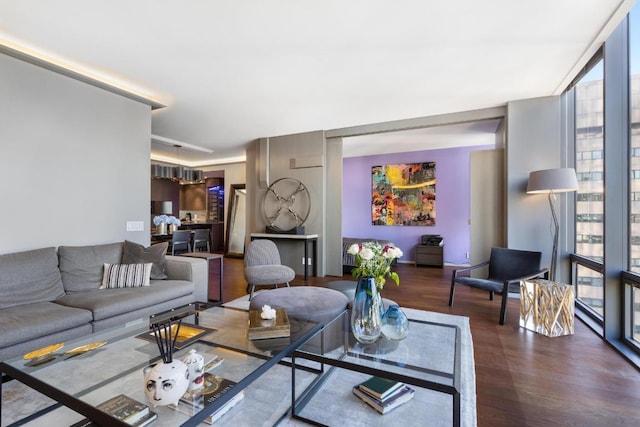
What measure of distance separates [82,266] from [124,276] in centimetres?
38

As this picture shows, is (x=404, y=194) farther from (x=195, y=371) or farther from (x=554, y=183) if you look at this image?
(x=195, y=371)

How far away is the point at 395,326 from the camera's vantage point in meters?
1.92

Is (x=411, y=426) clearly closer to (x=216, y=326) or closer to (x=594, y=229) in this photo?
(x=216, y=326)

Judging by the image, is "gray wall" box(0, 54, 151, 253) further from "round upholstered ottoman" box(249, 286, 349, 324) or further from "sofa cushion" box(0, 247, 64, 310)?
"round upholstered ottoman" box(249, 286, 349, 324)

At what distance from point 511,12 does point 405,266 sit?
203 inches

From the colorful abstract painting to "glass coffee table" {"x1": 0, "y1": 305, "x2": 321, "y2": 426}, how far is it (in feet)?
18.1

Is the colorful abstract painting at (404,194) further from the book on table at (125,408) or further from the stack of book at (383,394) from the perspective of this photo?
the book on table at (125,408)

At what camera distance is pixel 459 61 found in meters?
2.94

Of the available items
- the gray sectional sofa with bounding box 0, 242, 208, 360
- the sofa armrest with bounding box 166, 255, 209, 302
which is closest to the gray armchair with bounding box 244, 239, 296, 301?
the sofa armrest with bounding box 166, 255, 209, 302

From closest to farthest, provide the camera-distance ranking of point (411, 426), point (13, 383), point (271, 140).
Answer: point (411, 426)
point (13, 383)
point (271, 140)

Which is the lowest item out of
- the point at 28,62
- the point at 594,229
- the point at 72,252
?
the point at 72,252

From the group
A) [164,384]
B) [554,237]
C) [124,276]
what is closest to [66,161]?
[124,276]

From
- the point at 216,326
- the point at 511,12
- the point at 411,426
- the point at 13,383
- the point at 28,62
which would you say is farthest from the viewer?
the point at 28,62

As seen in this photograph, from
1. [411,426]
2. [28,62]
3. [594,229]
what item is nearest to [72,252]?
[28,62]
